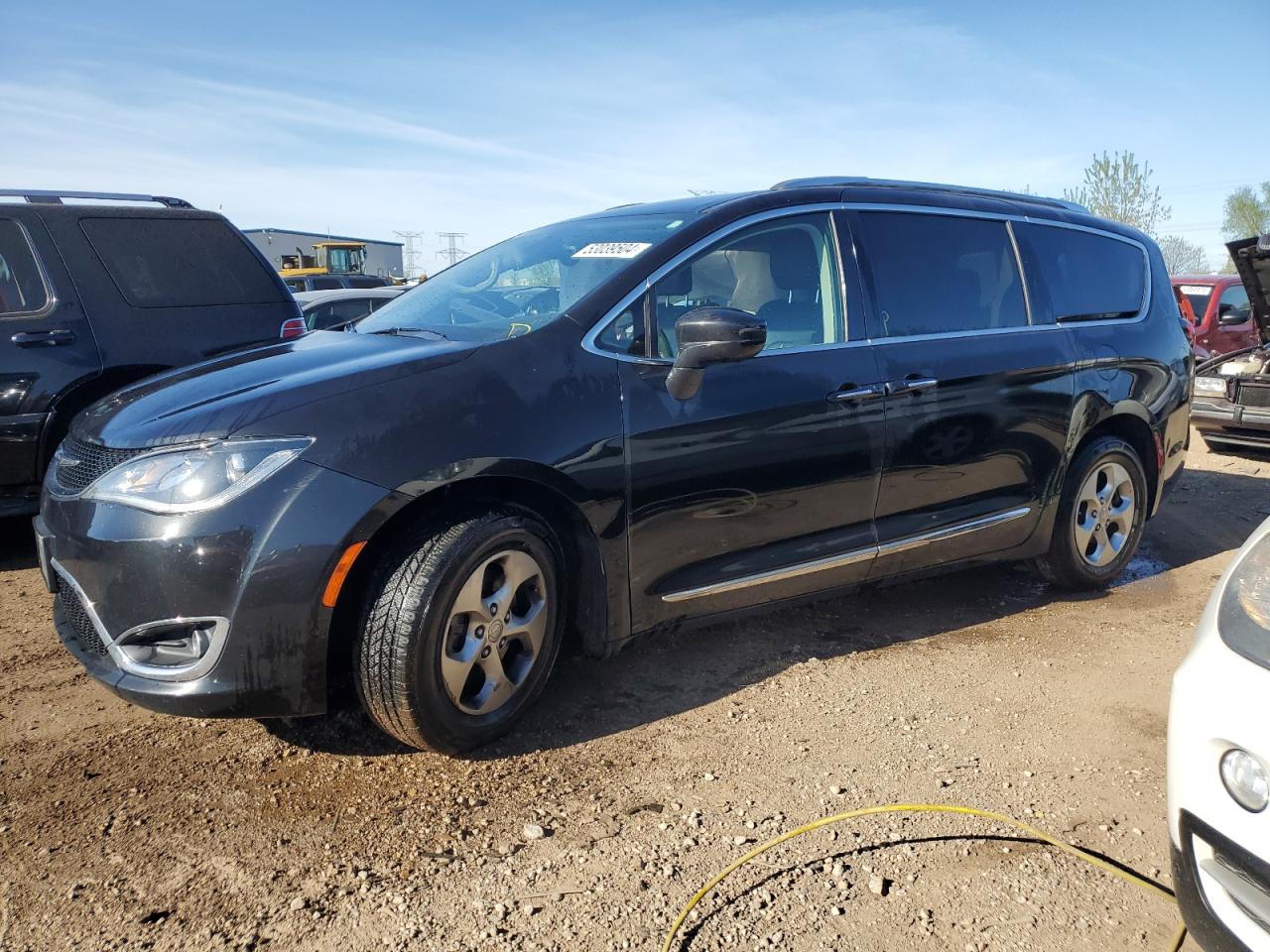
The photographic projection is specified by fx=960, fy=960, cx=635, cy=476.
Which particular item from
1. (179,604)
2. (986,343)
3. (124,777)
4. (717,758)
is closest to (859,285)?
(986,343)

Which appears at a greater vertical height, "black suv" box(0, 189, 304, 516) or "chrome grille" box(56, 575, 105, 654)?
"black suv" box(0, 189, 304, 516)

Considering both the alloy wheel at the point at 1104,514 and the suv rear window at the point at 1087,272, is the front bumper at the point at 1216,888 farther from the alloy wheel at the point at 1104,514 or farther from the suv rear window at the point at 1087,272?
the suv rear window at the point at 1087,272

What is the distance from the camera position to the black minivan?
2.58 meters

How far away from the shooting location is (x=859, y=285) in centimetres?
370

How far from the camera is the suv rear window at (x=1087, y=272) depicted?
4414 millimetres

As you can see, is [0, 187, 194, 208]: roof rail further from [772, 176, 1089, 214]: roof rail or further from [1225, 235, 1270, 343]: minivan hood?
[1225, 235, 1270, 343]: minivan hood

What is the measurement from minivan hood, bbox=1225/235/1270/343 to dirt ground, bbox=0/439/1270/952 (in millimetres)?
4268

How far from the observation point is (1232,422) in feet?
26.5

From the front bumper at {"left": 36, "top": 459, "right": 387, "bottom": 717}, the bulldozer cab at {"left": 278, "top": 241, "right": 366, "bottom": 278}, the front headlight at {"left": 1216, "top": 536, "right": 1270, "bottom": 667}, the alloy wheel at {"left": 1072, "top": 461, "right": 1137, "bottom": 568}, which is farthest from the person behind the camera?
the bulldozer cab at {"left": 278, "top": 241, "right": 366, "bottom": 278}

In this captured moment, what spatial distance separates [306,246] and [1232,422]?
1539 inches

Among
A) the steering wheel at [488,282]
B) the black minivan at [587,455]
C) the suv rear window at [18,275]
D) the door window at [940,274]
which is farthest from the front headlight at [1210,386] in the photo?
the suv rear window at [18,275]

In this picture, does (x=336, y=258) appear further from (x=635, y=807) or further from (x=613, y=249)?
(x=635, y=807)

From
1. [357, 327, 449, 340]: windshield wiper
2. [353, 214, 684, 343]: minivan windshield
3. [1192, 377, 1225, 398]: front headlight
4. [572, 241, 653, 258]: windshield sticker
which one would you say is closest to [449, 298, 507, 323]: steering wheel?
[353, 214, 684, 343]: minivan windshield

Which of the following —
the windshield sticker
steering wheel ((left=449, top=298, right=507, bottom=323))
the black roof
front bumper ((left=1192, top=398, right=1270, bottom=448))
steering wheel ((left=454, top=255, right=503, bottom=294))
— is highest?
the black roof
